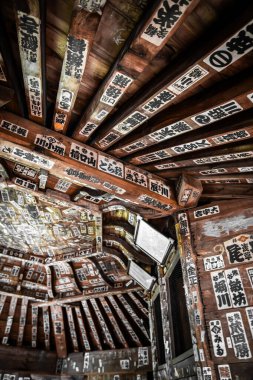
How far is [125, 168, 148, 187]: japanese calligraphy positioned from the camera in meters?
4.39

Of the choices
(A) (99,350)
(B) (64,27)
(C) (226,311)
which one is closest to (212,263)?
(C) (226,311)

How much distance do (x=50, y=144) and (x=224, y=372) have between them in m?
3.90

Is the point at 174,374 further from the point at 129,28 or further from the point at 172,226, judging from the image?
the point at 129,28

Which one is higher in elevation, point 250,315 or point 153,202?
point 153,202

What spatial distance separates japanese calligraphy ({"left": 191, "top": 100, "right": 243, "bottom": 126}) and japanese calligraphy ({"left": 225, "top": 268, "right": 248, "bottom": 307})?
7.31ft

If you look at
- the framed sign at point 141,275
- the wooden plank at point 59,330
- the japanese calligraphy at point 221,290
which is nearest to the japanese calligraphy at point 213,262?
the japanese calligraphy at point 221,290

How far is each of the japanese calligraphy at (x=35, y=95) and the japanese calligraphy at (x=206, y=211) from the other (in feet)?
10.2

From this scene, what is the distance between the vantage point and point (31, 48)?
2.58 metres

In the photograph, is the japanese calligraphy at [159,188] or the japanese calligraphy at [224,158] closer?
the japanese calligraphy at [224,158]

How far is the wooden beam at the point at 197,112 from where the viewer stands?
2.80m

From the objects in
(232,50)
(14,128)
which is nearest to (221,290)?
(232,50)

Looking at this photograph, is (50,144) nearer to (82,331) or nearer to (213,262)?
(213,262)

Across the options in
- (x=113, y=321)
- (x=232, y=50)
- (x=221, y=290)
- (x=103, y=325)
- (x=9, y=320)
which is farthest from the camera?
(x=9, y=320)

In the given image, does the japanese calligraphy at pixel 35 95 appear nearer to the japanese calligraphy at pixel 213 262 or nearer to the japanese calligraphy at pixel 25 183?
the japanese calligraphy at pixel 25 183
